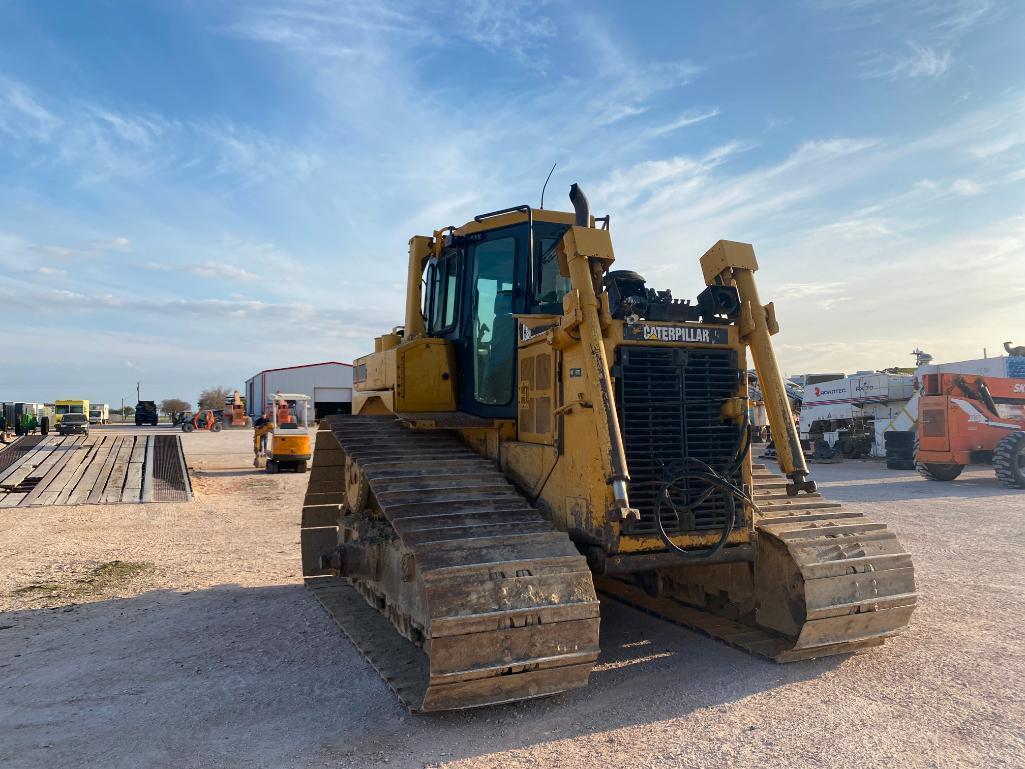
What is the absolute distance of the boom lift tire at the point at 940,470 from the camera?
17672 millimetres

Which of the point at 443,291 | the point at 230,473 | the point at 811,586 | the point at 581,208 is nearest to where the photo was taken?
the point at 811,586

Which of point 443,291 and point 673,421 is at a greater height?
point 443,291

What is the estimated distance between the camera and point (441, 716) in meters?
4.23

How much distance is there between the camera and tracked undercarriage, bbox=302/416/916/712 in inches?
156

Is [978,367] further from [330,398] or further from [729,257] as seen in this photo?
[330,398]

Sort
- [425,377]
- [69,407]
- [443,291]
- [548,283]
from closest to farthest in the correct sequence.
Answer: [548,283] → [425,377] → [443,291] → [69,407]

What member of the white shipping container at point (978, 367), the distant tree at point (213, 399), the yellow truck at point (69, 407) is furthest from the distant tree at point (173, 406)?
the white shipping container at point (978, 367)

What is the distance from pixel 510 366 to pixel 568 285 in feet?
2.66

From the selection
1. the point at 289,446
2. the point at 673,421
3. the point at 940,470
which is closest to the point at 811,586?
the point at 673,421

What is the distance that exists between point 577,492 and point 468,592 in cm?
117

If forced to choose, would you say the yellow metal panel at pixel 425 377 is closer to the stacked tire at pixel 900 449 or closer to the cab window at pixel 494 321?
the cab window at pixel 494 321

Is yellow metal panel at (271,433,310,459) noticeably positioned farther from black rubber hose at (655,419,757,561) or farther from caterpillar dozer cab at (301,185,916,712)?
black rubber hose at (655,419,757,561)

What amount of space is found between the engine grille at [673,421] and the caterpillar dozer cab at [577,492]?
1cm

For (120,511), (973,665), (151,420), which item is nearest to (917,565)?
(973,665)
